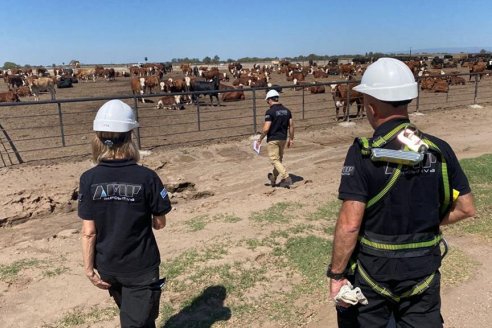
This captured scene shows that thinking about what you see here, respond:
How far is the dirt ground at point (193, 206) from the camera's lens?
4184 millimetres

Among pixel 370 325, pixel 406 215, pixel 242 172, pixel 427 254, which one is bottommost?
pixel 242 172

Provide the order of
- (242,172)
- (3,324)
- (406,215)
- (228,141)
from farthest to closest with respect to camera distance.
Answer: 1. (228,141)
2. (242,172)
3. (3,324)
4. (406,215)

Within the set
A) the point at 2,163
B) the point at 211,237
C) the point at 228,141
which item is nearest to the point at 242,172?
the point at 228,141

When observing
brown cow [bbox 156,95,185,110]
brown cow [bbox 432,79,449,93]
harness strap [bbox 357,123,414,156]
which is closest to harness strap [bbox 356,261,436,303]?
harness strap [bbox 357,123,414,156]

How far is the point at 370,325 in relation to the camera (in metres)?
2.32

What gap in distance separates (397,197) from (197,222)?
4562mm

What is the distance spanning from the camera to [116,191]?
2.65 meters

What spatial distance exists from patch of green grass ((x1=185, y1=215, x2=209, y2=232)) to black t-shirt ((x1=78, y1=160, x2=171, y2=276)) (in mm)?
3347

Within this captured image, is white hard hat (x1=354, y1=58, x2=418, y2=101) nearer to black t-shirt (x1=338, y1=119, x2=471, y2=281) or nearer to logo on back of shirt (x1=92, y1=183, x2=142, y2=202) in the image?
black t-shirt (x1=338, y1=119, x2=471, y2=281)

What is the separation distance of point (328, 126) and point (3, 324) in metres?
12.4

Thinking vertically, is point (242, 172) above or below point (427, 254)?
below

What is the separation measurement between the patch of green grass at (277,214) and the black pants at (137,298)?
3.54 metres

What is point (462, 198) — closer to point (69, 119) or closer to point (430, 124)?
point (430, 124)

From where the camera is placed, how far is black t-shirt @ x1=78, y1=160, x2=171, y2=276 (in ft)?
8.71
